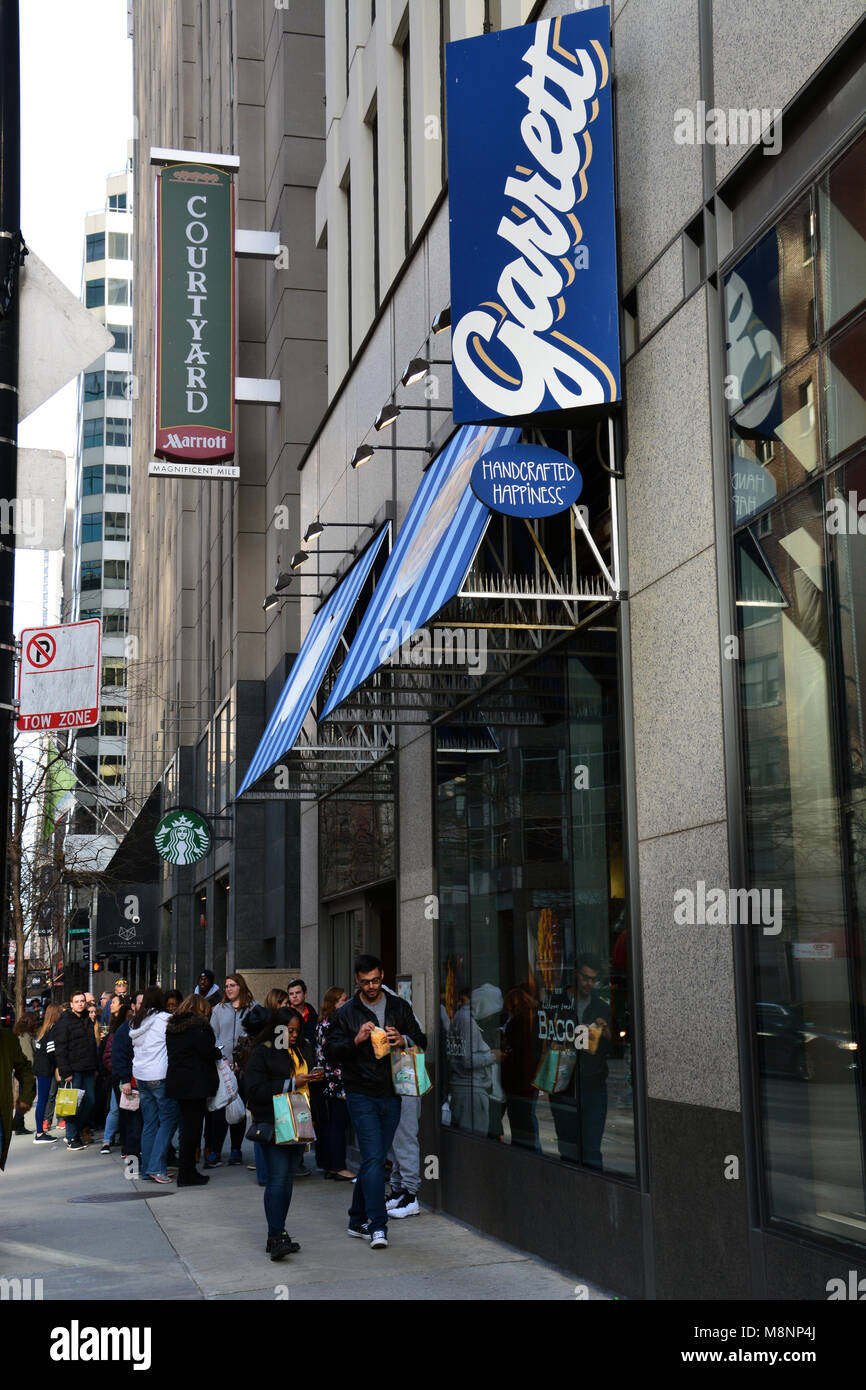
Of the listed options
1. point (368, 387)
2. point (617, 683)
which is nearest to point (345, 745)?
point (368, 387)

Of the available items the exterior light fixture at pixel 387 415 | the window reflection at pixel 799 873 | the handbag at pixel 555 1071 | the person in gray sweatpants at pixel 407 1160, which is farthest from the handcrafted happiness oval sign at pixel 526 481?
the person in gray sweatpants at pixel 407 1160

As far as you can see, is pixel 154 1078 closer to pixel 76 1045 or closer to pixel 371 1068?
pixel 76 1045

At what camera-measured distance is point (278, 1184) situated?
33.4 ft

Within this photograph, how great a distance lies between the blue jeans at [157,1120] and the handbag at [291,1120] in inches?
185

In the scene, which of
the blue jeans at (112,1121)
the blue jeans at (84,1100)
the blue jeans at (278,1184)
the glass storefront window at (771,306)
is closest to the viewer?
the glass storefront window at (771,306)

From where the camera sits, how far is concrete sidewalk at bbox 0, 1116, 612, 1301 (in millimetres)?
9031

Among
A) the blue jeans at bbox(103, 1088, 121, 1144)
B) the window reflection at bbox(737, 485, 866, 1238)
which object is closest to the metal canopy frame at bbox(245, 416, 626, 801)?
the window reflection at bbox(737, 485, 866, 1238)

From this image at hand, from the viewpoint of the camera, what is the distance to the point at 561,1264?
30.4 feet

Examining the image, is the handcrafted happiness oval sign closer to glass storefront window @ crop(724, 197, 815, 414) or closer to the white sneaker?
glass storefront window @ crop(724, 197, 815, 414)

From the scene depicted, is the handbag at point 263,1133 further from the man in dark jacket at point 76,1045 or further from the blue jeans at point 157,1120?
the man in dark jacket at point 76,1045

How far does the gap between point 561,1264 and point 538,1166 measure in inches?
27.8

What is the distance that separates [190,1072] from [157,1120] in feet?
Answer: 2.99

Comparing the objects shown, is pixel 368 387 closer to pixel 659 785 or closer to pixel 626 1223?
pixel 659 785

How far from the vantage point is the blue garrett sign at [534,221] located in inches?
341
